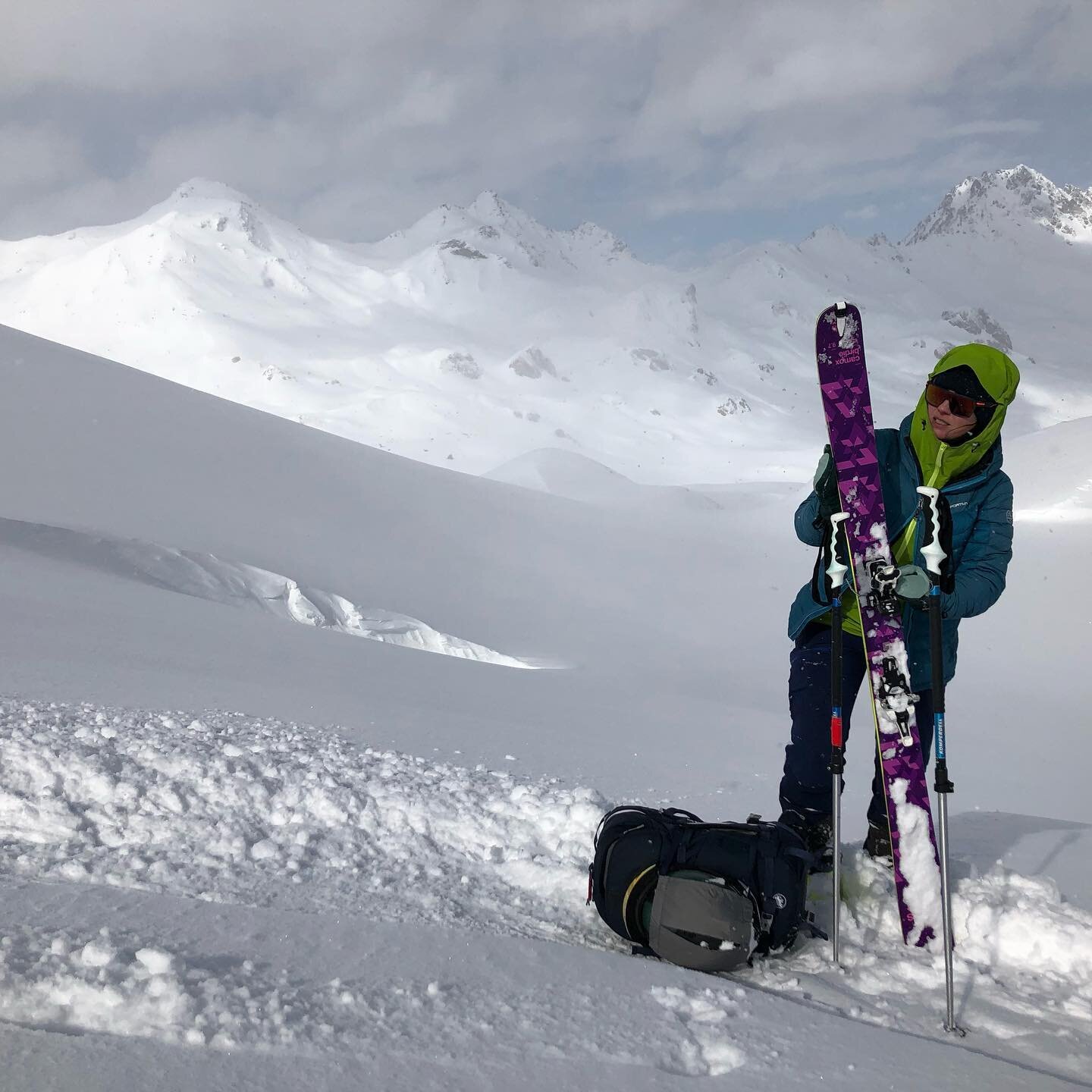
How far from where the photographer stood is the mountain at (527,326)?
247ft

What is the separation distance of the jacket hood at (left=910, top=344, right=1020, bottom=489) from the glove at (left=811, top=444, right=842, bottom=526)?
0.29 meters

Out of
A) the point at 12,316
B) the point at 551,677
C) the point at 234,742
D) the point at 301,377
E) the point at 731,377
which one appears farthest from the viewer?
the point at 12,316

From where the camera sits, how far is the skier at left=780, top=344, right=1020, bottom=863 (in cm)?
251

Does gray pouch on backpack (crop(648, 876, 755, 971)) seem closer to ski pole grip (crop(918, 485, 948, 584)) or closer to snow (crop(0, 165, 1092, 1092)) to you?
snow (crop(0, 165, 1092, 1092))

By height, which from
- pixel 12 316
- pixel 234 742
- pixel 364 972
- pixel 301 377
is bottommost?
pixel 364 972

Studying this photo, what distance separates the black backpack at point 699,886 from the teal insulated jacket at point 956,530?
2.56ft

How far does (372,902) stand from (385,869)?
0.83 feet

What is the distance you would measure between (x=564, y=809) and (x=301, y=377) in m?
86.5

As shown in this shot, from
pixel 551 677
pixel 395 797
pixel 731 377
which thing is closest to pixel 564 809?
pixel 395 797

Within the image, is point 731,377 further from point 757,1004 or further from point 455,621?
point 757,1004

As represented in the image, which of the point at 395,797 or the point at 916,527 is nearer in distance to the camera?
the point at 916,527

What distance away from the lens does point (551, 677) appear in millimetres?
7121

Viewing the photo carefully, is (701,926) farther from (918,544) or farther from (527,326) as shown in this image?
(527,326)

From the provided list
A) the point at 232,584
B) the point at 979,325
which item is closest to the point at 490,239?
the point at 979,325
